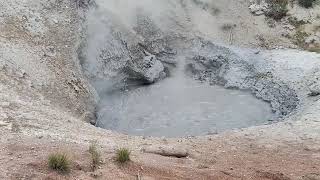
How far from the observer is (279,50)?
66.2ft

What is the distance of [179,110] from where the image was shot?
17.0m

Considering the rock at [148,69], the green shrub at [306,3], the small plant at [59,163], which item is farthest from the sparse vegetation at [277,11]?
the small plant at [59,163]

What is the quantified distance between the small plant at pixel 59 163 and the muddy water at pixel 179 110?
5.96 metres

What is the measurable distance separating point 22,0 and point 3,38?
2.28m

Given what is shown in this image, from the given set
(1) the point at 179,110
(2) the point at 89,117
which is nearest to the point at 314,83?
(1) the point at 179,110

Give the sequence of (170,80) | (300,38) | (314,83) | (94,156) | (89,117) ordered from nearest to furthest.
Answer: (94,156), (89,117), (314,83), (170,80), (300,38)

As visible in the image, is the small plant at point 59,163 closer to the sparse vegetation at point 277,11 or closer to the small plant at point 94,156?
the small plant at point 94,156

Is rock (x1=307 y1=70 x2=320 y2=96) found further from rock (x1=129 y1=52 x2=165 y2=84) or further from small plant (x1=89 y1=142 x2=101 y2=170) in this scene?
Answer: small plant (x1=89 y1=142 x2=101 y2=170)

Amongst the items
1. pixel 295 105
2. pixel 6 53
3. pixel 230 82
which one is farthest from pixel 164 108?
pixel 6 53

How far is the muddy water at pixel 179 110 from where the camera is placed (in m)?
15.9

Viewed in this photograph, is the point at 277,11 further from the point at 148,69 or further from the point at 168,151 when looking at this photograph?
the point at 168,151

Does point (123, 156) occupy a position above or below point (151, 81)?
below

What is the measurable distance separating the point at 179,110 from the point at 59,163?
7.89m

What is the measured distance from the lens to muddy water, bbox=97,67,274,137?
52.0 ft
